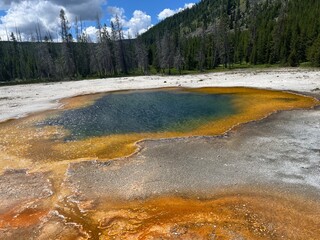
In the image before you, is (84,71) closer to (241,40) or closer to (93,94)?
(241,40)

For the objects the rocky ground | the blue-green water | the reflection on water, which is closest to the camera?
the reflection on water

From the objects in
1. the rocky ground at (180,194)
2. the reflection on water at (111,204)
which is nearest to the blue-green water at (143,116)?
the reflection on water at (111,204)

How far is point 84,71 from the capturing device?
4272 inches

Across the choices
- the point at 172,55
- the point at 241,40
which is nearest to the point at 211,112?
the point at 172,55

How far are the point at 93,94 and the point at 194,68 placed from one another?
62.3 m

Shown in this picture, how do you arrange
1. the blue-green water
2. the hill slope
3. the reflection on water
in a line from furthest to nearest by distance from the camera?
1. the hill slope
2. the blue-green water
3. the reflection on water

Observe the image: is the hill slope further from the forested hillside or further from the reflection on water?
the reflection on water

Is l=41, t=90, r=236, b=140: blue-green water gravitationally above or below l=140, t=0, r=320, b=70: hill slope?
below

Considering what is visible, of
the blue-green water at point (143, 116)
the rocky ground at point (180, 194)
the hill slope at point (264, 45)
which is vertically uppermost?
the hill slope at point (264, 45)

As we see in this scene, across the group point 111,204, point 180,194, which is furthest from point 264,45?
point 111,204

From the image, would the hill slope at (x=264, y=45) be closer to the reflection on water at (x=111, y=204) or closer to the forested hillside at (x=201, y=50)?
the forested hillside at (x=201, y=50)

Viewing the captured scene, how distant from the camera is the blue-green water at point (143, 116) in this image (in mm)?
21562

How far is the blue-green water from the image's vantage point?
21.6m

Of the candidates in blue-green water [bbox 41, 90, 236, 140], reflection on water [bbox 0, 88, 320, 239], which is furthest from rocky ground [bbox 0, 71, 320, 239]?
blue-green water [bbox 41, 90, 236, 140]
